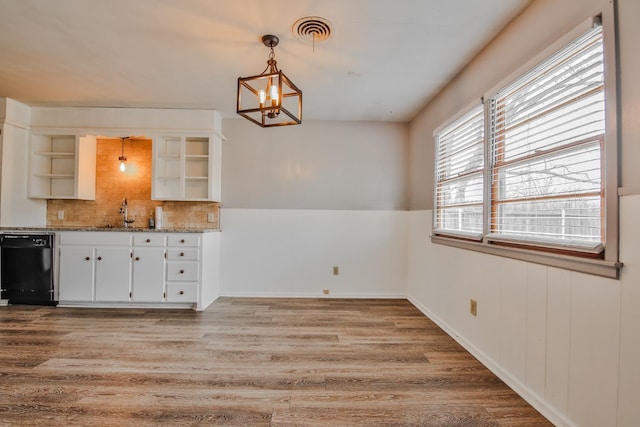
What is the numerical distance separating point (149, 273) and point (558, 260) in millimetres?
3738

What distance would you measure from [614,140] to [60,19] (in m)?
3.28

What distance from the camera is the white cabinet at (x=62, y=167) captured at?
3.96 metres

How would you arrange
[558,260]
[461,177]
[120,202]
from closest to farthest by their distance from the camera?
[558,260]
[461,177]
[120,202]

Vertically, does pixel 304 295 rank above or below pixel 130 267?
below

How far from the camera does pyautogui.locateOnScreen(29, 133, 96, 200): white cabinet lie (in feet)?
13.0

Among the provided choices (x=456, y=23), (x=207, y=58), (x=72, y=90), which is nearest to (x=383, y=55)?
(x=456, y=23)

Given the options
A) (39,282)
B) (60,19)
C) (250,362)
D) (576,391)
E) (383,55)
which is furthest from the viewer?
(39,282)

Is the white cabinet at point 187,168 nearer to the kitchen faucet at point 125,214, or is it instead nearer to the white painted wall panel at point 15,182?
the kitchen faucet at point 125,214

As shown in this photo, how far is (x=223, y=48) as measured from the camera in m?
2.53

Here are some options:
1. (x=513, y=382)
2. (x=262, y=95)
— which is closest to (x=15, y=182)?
(x=262, y=95)

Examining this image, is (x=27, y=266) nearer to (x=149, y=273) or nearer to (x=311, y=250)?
(x=149, y=273)

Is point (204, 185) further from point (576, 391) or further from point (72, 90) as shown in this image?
point (576, 391)

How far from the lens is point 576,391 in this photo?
62.5 inches

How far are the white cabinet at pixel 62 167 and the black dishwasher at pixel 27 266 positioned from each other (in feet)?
1.97
